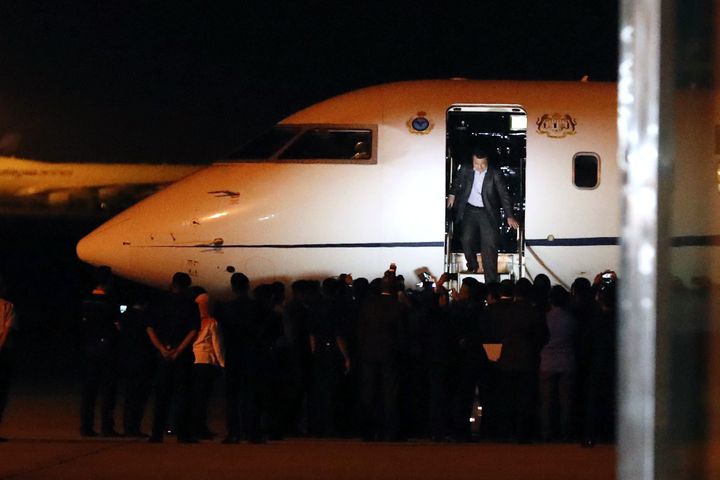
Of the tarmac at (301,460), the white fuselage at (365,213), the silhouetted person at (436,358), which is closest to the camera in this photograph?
the tarmac at (301,460)

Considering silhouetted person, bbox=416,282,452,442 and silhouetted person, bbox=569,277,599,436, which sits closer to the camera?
silhouetted person, bbox=416,282,452,442

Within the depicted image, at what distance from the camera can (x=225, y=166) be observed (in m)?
13.7

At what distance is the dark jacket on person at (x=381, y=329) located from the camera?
1022cm

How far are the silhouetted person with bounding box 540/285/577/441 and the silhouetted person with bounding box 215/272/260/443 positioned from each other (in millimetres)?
2594

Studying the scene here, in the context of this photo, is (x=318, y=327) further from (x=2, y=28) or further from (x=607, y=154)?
(x=2, y=28)

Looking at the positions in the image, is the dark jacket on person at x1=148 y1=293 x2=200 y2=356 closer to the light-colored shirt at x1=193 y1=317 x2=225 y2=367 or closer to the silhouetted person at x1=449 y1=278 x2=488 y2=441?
the light-colored shirt at x1=193 y1=317 x2=225 y2=367

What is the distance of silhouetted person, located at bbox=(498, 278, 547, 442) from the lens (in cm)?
1023

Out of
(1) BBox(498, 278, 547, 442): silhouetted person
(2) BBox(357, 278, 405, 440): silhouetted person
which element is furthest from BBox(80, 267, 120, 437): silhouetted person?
(1) BBox(498, 278, 547, 442): silhouetted person

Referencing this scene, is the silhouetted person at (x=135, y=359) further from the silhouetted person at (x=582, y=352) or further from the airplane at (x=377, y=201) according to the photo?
the silhouetted person at (x=582, y=352)

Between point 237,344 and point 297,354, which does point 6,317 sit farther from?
point 297,354

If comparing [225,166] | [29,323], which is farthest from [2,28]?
[225,166]

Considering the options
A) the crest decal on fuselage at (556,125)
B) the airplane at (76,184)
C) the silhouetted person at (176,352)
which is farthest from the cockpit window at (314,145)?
the airplane at (76,184)

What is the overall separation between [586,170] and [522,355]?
13.1ft

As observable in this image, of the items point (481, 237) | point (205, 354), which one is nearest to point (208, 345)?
point (205, 354)
